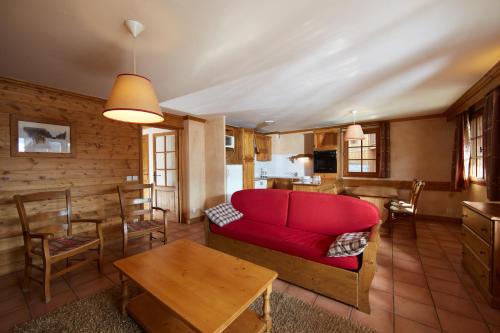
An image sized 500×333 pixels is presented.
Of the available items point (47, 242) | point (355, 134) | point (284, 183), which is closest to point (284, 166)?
point (284, 183)

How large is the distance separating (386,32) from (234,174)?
11.6 feet

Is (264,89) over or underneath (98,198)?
over

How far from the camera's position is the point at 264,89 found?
283cm

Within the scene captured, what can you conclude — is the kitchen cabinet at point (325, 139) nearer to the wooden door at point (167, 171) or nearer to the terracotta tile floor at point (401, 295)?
the terracotta tile floor at point (401, 295)

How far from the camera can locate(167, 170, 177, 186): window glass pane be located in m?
4.32

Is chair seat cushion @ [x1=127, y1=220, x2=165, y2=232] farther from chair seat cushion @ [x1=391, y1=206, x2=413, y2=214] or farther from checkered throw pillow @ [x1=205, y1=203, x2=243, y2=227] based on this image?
chair seat cushion @ [x1=391, y1=206, x2=413, y2=214]

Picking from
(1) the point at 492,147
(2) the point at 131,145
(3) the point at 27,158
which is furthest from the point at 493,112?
(3) the point at 27,158

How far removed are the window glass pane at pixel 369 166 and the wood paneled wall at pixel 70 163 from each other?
5.01m

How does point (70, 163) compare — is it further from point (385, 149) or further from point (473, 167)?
point (473, 167)

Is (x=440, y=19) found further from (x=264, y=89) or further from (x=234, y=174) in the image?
(x=234, y=174)

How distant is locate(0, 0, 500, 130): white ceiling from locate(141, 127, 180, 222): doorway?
5.26 ft

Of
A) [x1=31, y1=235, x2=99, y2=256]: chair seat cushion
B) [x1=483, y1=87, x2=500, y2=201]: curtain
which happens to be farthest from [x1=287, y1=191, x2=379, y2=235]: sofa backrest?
[x1=31, y1=235, x2=99, y2=256]: chair seat cushion

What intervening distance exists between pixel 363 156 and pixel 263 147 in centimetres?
268

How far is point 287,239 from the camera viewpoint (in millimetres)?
2100
